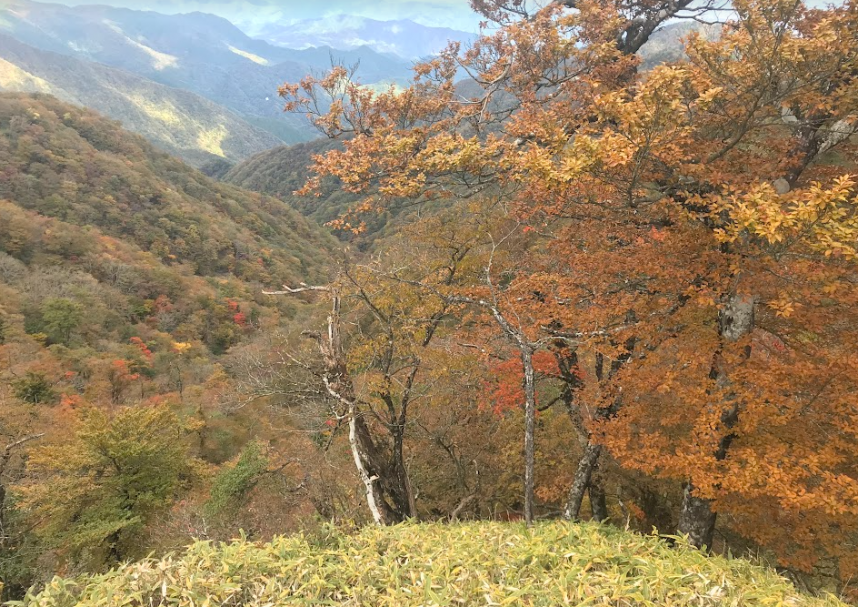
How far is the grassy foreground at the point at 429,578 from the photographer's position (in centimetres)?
288

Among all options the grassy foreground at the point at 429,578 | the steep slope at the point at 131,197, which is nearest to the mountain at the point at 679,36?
the grassy foreground at the point at 429,578

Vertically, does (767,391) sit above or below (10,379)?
above

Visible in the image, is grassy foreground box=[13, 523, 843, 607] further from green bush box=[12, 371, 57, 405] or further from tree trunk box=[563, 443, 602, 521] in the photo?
green bush box=[12, 371, 57, 405]

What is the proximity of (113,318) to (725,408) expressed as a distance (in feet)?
251

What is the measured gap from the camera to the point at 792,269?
6988mm

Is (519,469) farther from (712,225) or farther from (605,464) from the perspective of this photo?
(712,225)

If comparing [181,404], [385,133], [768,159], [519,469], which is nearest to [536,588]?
[768,159]

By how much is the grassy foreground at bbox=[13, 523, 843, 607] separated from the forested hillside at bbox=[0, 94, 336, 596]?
10061 mm

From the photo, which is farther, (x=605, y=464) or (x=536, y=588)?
(x=605, y=464)

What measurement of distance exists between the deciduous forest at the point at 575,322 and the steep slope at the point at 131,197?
84307mm

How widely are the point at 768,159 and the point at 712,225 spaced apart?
142 centimetres

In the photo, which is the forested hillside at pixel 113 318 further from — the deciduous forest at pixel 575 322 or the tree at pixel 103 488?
the deciduous forest at pixel 575 322

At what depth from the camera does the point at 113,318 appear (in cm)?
6353

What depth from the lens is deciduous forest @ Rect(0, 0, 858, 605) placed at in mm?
6574
